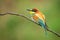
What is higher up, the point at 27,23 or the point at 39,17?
the point at 39,17

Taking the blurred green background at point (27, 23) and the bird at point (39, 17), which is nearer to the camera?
the bird at point (39, 17)

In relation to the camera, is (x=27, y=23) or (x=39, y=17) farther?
(x=27, y=23)

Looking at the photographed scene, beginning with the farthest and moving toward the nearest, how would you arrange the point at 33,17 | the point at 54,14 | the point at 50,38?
the point at 54,14
the point at 50,38
the point at 33,17

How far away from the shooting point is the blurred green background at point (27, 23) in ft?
13.9

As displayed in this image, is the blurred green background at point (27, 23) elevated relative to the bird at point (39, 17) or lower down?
lower down

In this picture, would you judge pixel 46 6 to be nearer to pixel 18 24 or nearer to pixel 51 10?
pixel 51 10

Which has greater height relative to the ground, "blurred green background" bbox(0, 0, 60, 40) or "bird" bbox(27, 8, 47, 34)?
"bird" bbox(27, 8, 47, 34)

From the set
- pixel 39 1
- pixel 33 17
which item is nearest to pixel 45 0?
pixel 39 1

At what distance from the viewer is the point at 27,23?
450 centimetres

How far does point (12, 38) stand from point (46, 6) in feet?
2.79

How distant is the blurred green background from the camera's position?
425 centimetres

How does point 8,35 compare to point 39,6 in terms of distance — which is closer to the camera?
point 8,35

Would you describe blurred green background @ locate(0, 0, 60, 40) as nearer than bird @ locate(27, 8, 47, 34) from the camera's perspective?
No

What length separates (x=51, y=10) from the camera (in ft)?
15.6
